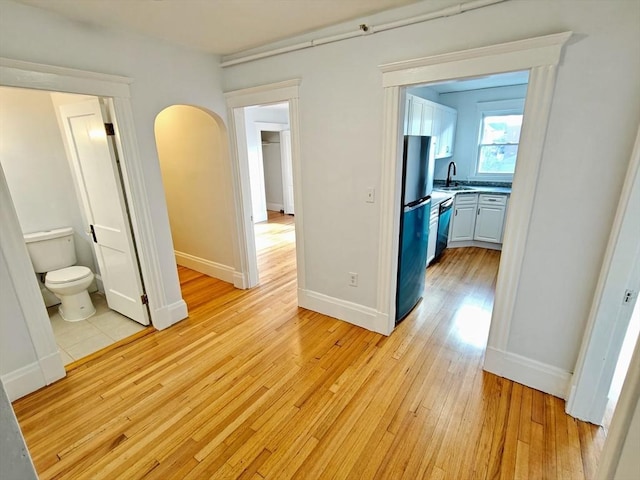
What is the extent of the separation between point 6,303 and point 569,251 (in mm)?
3628

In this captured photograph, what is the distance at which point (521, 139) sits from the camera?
1.89 metres

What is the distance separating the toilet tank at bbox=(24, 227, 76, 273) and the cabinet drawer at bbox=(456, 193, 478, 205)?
16.6ft

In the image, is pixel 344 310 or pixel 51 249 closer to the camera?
pixel 344 310

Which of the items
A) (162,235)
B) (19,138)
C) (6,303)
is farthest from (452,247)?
(19,138)

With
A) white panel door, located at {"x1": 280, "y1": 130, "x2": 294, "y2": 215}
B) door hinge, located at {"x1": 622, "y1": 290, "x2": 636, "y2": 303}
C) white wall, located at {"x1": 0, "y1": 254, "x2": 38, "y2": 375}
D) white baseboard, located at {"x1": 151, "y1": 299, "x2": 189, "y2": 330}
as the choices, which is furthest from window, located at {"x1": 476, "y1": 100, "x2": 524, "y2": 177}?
white wall, located at {"x1": 0, "y1": 254, "x2": 38, "y2": 375}

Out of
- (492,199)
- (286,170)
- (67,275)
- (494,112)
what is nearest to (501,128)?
(494,112)

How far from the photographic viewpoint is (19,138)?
2996 mm

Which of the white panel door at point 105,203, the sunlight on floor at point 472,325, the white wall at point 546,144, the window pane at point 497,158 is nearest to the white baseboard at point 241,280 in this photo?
the white panel door at point 105,203

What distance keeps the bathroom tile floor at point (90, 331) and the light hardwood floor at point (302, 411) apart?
218 millimetres

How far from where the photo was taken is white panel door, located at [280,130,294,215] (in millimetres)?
7395

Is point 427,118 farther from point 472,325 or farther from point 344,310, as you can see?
point 344,310

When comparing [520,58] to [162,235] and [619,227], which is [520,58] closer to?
[619,227]

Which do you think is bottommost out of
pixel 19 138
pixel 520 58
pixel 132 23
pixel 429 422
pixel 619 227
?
pixel 429 422

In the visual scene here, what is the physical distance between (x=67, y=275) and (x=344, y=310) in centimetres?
268
